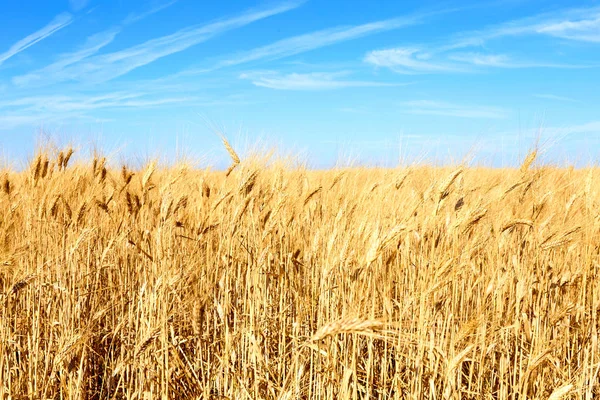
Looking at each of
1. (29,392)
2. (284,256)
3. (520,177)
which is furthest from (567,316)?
(29,392)

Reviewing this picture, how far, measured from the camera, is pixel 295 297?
8.39 feet

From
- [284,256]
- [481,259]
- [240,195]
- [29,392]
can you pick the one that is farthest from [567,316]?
[29,392]

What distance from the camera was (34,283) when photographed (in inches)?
104

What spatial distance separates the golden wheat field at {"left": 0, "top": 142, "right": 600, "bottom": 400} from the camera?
1954 mm

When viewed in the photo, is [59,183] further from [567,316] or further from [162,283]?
[567,316]

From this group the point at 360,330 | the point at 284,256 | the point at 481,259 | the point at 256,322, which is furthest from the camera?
the point at 481,259

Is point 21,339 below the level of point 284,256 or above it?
below

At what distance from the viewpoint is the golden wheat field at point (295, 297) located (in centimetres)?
195

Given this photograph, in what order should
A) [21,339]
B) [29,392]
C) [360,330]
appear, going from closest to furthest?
[360,330] → [29,392] → [21,339]

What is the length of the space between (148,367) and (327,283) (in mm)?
850

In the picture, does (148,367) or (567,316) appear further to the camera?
(567,316)

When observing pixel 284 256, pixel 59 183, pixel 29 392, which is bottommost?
pixel 29 392

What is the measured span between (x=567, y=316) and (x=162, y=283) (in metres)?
1.98

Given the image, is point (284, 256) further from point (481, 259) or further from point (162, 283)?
point (481, 259)
